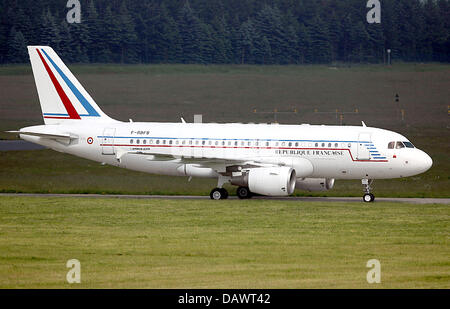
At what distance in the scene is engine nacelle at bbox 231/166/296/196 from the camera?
36.0 meters

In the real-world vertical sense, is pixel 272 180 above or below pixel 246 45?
below

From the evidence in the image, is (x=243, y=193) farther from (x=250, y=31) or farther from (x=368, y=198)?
(x=250, y=31)

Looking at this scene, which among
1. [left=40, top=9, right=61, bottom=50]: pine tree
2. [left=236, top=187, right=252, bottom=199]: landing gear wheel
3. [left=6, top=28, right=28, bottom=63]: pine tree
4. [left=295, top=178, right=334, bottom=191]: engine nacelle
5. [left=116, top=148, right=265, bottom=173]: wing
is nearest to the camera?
[left=116, top=148, right=265, bottom=173]: wing

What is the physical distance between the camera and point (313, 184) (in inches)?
1547

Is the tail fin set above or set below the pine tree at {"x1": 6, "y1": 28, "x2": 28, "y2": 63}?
below

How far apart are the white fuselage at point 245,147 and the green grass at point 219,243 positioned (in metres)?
2.60

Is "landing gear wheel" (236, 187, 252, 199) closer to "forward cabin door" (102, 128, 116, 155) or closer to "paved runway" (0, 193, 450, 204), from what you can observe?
"paved runway" (0, 193, 450, 204)

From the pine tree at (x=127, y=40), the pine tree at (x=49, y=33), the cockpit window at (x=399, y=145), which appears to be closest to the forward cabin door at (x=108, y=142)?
the cockpit window at (x=399, y=145)

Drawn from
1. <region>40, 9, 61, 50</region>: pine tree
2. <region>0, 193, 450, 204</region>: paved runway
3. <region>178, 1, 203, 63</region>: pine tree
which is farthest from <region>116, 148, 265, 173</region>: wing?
<region>178, 1, 203, 63</region>: pine tree

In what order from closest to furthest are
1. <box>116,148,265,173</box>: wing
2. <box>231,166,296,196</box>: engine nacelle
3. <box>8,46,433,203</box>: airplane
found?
<box>231,166,296,196</box>: engine nacelle, <box>8,46,433,203</box>: airplane, <box>116,148,265,173</box>: wing

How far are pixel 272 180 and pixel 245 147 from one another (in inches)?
117

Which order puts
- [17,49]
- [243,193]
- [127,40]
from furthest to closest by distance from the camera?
1. [127,40]
2. [17,49]
3. [243,193]

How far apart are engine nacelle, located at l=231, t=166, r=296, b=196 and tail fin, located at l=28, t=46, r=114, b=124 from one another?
8380mm

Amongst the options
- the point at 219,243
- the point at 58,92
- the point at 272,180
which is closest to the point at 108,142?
the point at 58,92
